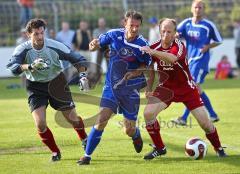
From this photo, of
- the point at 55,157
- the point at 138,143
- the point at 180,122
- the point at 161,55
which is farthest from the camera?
the point at 180,122

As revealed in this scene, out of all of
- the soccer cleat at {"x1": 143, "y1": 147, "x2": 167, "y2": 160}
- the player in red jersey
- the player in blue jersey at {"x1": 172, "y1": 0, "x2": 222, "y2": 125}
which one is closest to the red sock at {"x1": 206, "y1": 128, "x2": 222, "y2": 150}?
the player in red jersey

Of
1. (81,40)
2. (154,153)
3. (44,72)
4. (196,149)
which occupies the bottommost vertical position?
(81,40)

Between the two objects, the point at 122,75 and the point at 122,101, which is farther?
the point at 122,75

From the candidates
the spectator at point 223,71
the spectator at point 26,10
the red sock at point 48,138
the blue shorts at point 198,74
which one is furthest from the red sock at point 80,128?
the spectator at point 26,10

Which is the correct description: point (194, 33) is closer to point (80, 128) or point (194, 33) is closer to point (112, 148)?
point (112, 148)

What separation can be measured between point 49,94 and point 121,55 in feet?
3.83

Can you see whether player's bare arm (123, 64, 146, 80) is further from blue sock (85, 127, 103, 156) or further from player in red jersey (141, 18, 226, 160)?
blue sock (85, 127, 103, 156)

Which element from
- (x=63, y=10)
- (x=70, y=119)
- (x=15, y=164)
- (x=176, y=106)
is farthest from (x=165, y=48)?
(x=63, y=10)

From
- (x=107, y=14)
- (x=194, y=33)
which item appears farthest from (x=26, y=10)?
(x=194, y=33)

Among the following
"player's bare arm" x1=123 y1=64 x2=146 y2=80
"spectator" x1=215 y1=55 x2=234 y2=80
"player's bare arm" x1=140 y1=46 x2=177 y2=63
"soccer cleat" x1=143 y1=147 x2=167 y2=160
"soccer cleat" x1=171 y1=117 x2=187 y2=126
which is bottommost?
"spectator" x1=215 y1=55 x2=234 y2=80

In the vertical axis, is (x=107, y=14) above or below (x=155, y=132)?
below

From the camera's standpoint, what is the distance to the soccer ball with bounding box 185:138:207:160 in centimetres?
901

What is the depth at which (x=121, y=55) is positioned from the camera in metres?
8.98

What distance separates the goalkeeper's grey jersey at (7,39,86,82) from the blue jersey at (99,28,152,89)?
45cm
